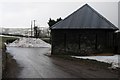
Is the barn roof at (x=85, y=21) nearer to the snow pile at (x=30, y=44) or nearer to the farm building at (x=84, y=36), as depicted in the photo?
the farm building at (x=84, y=36)

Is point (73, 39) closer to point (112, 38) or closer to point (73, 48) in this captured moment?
point (73, 48)

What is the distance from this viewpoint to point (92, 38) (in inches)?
1246

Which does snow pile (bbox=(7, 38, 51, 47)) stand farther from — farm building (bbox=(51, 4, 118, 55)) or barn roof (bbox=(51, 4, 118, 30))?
farm building (bbox=(51, 4, 118, 55))

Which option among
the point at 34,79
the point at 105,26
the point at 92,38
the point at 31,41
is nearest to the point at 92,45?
the point at 92,38

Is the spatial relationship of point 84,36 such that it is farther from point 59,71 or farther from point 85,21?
point 59,71

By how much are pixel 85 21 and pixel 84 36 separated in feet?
8.27

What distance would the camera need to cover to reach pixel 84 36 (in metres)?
31.7

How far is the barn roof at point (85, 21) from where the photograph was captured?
32.1 metres

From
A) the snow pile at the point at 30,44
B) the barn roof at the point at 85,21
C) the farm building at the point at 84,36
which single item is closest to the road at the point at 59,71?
the farm building at the point at 84,36

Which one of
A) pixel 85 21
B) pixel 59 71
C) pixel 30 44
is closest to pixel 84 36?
pixel 85 21

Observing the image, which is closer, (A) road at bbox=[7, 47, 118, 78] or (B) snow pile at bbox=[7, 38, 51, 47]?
(A) road at bbox=[7, 47, 118, 78]

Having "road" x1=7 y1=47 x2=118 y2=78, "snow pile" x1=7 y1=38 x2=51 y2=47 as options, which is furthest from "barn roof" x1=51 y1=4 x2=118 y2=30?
"snow pile" x1=7 y1=38 x2=51 y2=47

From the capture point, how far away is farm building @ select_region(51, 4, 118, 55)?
31625 mm

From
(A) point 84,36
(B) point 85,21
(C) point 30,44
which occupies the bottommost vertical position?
(C) point 30,44
